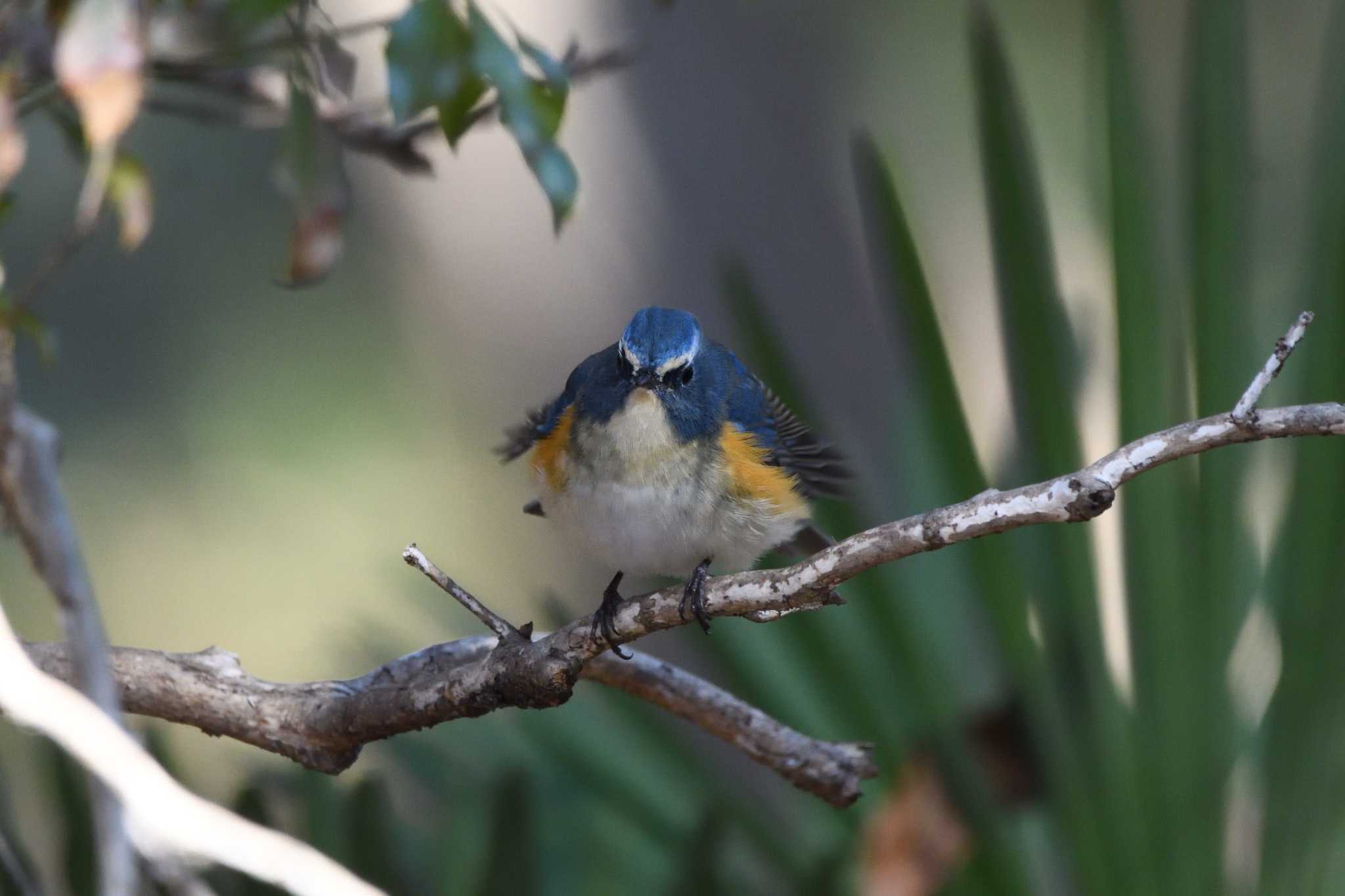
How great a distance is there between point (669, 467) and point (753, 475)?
0.41ft

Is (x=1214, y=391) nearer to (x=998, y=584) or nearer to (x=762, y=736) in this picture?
(x=998, y=584)

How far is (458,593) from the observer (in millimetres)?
1485

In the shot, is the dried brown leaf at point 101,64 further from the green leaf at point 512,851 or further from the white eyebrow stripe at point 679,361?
the green leaf at point 512,851

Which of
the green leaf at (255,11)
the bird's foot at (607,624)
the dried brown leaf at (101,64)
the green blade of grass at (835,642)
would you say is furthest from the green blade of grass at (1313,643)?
the dried brown leaf at (101,64)

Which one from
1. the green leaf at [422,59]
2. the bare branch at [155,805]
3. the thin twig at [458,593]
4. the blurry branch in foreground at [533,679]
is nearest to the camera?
the bare branch at [155,805]

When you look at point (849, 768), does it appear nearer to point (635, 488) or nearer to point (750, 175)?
point (635, 488)

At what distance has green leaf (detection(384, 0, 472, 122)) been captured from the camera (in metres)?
1.35

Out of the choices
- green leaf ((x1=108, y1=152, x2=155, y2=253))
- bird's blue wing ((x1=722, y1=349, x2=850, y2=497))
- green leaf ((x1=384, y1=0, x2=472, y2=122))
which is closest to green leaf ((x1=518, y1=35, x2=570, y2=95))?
green leaf ((x1=384, y1=0, x2=472, y2=122))

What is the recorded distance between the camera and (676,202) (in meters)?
4.07

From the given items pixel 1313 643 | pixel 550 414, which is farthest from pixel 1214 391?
pixel 550 414

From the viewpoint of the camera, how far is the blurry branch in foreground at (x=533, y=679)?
49.0 inches

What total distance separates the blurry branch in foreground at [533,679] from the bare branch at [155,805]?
1.85ft

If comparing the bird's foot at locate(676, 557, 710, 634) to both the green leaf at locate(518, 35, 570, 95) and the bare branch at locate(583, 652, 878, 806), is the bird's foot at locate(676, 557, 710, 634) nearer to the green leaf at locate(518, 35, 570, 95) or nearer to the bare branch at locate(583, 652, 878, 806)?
the bare branch at locate(583, 652, 878, 806)

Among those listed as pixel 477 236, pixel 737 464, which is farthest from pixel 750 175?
pixel 737 464
